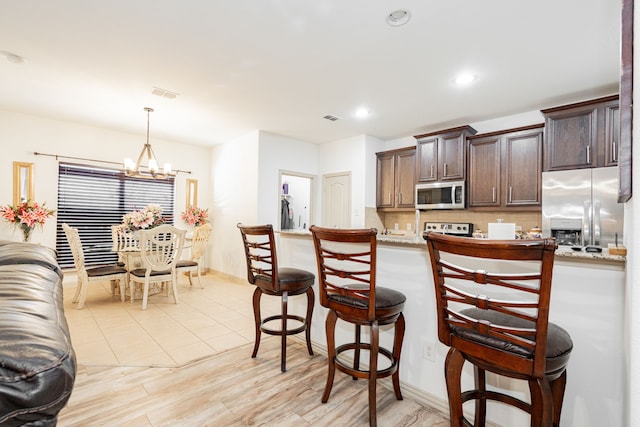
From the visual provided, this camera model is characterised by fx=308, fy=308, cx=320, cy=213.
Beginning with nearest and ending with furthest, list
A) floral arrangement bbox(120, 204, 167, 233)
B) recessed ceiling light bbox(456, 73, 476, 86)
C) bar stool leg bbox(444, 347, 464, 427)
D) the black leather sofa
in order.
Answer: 1. the black leather sofa
2. bar stool leg bbox(444, 347, 464, 427)
3. recessed ceiling light bbox(456, 73, 476, 86)
4. floral arrangement bbox(120, 204, 167, 233)

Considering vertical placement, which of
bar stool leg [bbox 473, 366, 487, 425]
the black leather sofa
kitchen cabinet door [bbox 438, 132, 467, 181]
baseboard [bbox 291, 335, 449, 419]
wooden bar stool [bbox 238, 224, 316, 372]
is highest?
kitchen cabinet door [bbox 438, 132, 467, 181]

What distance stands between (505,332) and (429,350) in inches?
34.6

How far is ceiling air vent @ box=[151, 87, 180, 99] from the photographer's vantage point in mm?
3566

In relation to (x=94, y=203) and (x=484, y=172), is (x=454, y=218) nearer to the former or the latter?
(x=484, y=172)

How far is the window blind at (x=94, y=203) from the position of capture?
4.81m

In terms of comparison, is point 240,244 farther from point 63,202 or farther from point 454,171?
point 454,171

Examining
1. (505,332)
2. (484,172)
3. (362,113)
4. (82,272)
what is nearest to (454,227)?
(484,172)

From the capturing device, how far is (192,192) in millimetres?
6184

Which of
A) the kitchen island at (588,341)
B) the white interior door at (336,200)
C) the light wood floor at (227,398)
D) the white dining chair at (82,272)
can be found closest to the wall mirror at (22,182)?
the white dining chair at (82,272)

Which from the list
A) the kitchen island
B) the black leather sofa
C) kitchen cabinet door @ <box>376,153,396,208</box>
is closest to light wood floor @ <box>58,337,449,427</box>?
the kitchen island

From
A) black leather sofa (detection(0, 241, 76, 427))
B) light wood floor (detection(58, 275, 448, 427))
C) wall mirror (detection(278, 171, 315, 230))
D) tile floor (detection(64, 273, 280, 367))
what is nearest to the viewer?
black leather sofa (detection(0, 241, 76, 427))

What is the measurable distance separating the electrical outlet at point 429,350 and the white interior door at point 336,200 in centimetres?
366

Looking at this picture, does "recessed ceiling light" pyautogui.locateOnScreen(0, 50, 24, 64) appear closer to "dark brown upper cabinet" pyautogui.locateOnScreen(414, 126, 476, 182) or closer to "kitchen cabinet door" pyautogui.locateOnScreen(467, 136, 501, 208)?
"dark brown upper cabinet" pyautogui.locateOnScreen(414, 126, 476, 182)

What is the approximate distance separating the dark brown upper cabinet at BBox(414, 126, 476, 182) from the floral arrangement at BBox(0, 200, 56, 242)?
5449 mm
